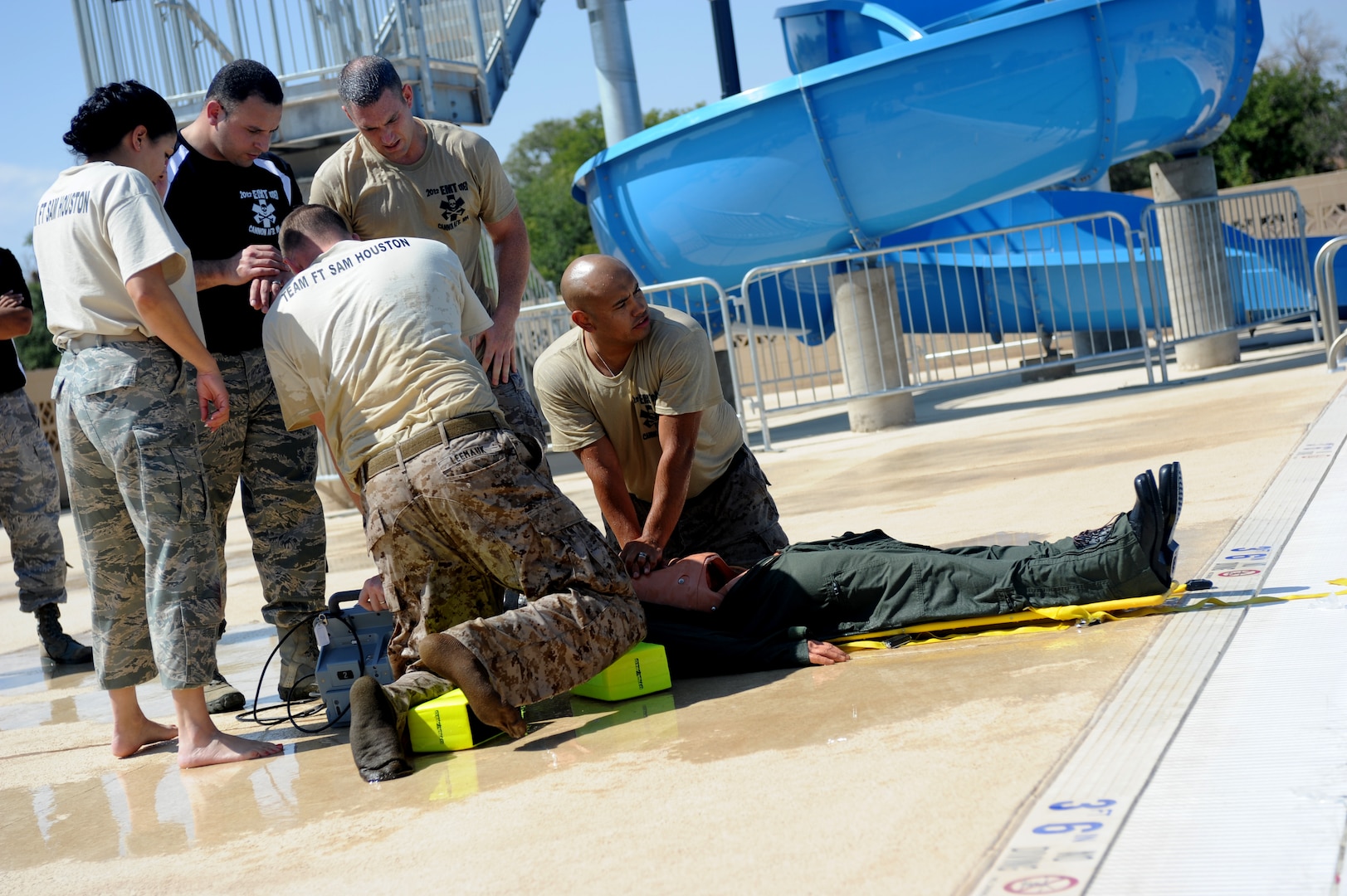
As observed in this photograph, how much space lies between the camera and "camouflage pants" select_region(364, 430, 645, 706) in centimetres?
348

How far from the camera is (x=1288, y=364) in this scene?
10734 mm

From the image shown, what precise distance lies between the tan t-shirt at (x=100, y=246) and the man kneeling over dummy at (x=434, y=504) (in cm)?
39

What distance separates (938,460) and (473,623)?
18.0 ft

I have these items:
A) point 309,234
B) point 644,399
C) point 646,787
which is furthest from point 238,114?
point 646,787

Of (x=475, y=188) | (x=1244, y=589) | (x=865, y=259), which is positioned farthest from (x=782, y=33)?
(x=1244, y=589)

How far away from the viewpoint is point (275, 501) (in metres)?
4.52

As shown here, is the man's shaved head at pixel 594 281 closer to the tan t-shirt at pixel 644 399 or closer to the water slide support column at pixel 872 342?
the tan t-shirt at pixel 644 399

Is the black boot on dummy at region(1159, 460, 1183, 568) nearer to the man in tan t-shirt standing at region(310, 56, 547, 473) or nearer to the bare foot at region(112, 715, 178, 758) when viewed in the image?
the man in tan t-shirt standing at region(310, 56, 547, 473)

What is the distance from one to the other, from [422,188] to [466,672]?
209 centimetres

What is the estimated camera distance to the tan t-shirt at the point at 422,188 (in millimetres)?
4691

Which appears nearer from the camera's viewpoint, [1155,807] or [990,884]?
[990,884]

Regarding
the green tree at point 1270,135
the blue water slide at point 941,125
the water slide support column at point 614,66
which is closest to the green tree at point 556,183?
the green tree at point 1270,135

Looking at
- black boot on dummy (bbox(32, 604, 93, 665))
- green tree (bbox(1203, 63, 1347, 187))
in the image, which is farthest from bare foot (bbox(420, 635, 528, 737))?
green tree (bbox(1203, 63, 1347, 187))

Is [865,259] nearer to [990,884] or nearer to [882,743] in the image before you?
[882,743]
